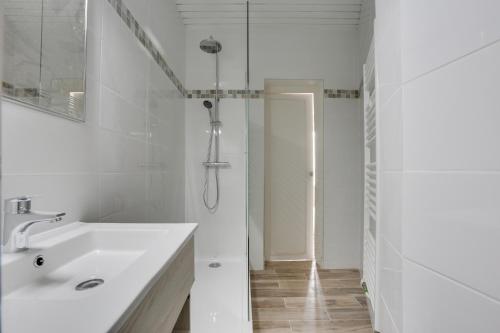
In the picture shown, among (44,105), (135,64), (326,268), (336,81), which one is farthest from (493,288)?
(336,81)

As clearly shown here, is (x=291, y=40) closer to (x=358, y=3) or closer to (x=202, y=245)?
(x=358, y=3)

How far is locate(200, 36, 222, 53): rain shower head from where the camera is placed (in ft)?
7.93

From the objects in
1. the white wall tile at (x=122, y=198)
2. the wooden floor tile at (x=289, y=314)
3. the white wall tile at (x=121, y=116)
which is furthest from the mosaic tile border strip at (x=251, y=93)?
the wooden floor tile at (x=289, y=314)

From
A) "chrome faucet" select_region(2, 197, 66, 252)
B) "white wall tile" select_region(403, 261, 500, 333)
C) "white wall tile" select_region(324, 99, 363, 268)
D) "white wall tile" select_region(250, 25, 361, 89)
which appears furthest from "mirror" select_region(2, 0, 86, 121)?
"white wall tile" select_region(324, 99, 363, 268)

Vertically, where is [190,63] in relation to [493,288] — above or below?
above

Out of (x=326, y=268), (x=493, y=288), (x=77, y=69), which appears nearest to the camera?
(x=493, y=288)

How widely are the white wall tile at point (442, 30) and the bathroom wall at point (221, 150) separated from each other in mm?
2108

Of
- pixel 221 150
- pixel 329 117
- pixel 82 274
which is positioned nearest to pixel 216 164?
pixel 221 150

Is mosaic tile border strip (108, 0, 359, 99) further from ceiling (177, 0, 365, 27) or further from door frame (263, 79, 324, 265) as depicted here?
ceiling (177, 0, 365, 27)

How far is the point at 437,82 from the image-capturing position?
0.57 meters

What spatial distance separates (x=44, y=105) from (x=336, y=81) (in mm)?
2479

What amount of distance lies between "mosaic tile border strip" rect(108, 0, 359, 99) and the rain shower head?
381 millimetres

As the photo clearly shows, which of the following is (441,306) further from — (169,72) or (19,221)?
(169,72)

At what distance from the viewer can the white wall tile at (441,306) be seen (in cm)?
48
